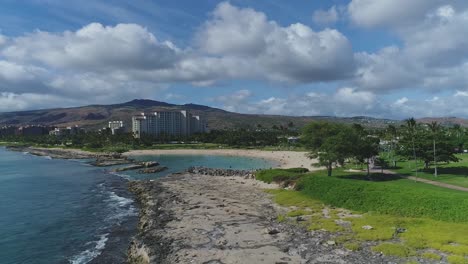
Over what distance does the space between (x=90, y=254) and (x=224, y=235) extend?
1098 cm

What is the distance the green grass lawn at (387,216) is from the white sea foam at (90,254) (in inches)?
658

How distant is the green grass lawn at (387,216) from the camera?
83.2 feet

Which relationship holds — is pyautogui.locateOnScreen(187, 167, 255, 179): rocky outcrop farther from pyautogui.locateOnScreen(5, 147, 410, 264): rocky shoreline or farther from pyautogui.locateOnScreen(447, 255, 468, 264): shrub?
pyautogui.locateOnScreen(447, 255, 468, 264): shrub

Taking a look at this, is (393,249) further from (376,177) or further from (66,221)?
(376,177)

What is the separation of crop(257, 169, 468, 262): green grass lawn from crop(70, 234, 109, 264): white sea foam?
54.8ft

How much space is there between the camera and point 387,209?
37156mm

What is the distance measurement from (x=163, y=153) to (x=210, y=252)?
136 meters

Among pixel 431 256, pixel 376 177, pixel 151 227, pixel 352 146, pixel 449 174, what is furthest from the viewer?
pixel 449 174

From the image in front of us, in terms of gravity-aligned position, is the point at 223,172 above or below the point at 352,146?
below

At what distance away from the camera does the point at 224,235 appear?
30953 mm

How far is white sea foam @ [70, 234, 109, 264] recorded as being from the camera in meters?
28.6

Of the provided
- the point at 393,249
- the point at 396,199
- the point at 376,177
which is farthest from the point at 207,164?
the point at 393,249

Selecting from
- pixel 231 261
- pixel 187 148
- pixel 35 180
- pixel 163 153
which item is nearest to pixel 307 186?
pixel 231 261

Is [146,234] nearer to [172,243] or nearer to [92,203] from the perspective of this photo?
[172,243]
